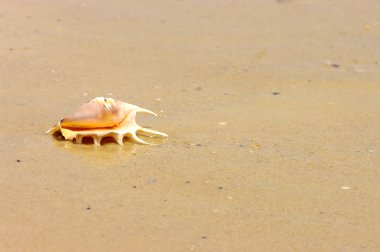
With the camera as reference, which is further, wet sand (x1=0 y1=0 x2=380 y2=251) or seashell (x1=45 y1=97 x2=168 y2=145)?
seashell (x1=45 y1=97 x2=168 y2=145)

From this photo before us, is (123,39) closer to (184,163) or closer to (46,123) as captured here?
(46,123)

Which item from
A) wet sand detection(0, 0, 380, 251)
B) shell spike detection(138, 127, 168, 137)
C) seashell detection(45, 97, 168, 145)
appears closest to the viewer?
wet sand detection(0, 0, 380, 251)

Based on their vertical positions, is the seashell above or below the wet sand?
A: above

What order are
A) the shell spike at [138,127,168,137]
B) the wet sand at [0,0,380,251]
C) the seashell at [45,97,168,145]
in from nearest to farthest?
1. the wet sand at [0,0,380,251]
2. the seashell at [45,97,168,145]
3. the shell spike at [138,127,168,137]

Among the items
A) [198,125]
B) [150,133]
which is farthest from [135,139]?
[198,125]

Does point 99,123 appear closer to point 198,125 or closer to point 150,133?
point 150,133
